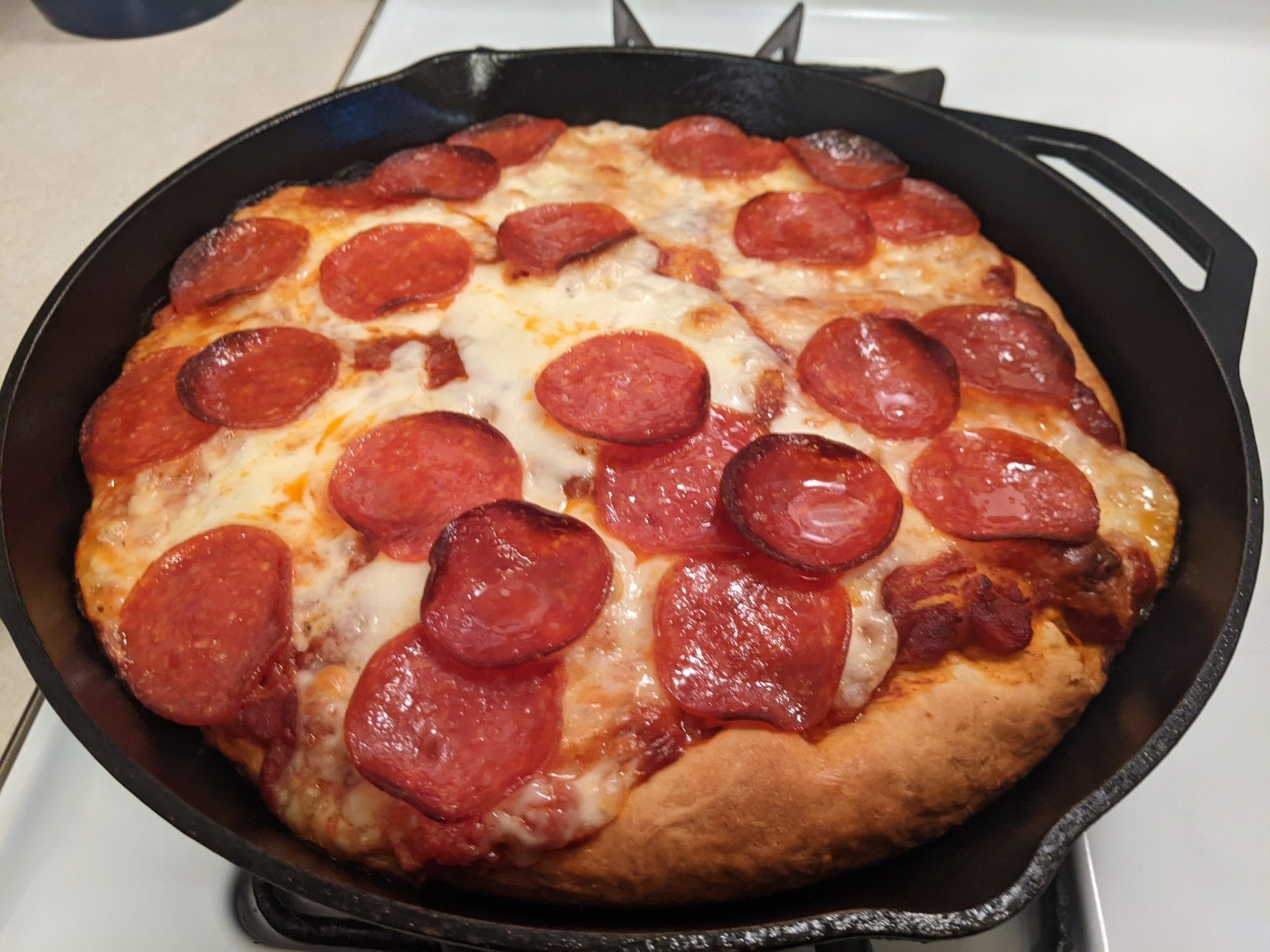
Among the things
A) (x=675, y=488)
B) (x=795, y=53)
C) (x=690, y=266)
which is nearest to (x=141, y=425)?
(x=675, y=488)

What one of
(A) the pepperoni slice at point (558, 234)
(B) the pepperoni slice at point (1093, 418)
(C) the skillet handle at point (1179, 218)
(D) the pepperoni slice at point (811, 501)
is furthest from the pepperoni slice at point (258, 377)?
(C) the skillet handle at point (1179, 218)

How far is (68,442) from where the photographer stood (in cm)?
162

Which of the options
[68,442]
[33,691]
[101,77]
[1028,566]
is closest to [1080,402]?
[1028,566]

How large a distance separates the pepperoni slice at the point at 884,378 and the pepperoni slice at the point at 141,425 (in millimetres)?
1151

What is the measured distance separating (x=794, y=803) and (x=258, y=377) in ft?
4.01

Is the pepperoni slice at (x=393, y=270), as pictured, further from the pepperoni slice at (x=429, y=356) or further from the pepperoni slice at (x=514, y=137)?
the pepperoni slice at (x=514, y=137)

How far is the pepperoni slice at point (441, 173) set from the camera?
1998mm

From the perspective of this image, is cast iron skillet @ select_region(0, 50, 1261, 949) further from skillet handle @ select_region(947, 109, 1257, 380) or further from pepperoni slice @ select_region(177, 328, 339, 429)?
pepperoni slice @ select_region(177, 328, 339, 429)

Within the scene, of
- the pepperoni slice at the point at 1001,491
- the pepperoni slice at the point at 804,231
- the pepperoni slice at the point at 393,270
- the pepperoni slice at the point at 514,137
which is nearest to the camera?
the pepperoni slice at the point at 1001,491

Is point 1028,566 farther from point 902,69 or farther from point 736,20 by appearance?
point 736,20

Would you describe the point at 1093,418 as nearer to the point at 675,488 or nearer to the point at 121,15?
the point at 675,488

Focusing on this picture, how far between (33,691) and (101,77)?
93.7 inches

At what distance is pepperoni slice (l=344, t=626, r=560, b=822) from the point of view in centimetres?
118

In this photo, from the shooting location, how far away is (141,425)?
1.59 m
